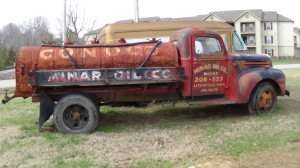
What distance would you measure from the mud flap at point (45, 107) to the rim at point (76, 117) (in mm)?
336

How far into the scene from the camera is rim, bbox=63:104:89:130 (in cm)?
678

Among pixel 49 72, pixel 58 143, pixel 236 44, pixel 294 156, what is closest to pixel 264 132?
pixel 294 156

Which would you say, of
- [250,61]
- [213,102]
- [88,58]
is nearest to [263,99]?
[250,61]

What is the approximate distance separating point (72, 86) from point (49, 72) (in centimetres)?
58

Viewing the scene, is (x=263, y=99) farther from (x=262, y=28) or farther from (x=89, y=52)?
(x=262, y=28)

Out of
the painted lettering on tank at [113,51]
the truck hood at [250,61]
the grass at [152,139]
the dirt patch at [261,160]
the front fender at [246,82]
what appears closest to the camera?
the dirt patch at [261,160]

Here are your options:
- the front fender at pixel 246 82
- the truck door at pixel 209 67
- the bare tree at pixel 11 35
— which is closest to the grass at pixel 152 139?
the front fender at pixel 246 82

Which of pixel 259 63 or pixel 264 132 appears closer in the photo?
pixel 264 132

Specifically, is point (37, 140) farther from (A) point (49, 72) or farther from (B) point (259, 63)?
(B) point (259, 63)

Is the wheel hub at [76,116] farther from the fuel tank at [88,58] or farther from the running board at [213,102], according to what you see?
the running board at [213,102]

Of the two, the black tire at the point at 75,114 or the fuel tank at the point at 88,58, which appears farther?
the black tire at the point at 75,114

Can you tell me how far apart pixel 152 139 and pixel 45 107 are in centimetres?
222

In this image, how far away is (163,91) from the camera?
7.23m

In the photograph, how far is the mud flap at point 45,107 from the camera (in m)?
6.79
